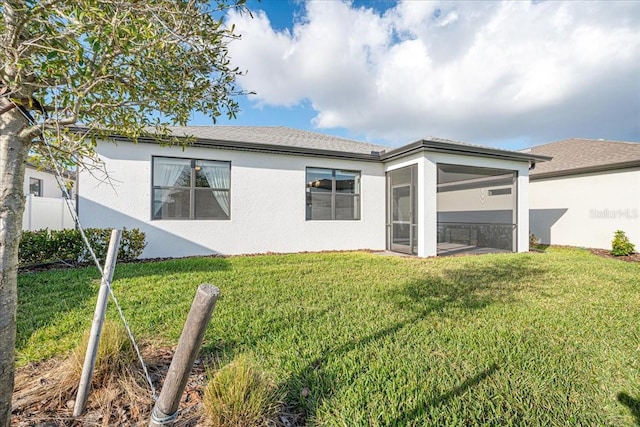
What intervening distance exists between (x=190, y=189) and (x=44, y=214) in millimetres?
6508

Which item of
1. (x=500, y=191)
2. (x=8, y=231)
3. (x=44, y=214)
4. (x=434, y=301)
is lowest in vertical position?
(x=434, y=301)

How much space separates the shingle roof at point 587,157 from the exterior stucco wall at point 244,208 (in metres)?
7.96

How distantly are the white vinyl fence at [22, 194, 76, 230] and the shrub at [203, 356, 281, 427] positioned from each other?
37.6ft

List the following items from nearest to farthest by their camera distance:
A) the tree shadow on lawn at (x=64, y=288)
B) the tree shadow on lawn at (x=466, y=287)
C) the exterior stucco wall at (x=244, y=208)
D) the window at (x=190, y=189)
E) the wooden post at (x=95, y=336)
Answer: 1. the wooden post at (x=95, y=336)
2. the tree shadow on lawn at (x=64, y=288)
3. the tree shadow on lawn at (x=466, y=287)
4. the exterior stucco wall at (x=244, y=208)
5. the window at (x=190, y=189)

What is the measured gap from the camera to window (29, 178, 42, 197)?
1617cm

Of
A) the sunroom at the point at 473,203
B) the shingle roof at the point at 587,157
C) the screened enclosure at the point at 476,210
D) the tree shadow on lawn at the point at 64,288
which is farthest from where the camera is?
the screened enclosure at the point at 476,210

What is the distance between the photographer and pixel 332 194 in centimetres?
1009

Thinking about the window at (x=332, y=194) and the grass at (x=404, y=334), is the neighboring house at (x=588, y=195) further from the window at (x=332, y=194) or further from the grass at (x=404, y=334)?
the window at (x=332, y=194)

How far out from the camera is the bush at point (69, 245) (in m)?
6.30

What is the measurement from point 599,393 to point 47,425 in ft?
13.1

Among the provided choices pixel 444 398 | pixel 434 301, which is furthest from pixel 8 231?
pixel 434 301

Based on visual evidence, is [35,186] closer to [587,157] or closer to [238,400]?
[238,400]

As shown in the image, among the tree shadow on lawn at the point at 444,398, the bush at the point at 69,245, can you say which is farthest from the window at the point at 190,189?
the tree shadow on lawn at the point at 444,398

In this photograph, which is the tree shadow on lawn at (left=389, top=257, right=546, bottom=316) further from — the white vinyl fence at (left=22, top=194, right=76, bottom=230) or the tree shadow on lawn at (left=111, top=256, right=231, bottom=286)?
the white vinyl fence at (left=22, top=194, right=76, bottom=230)
